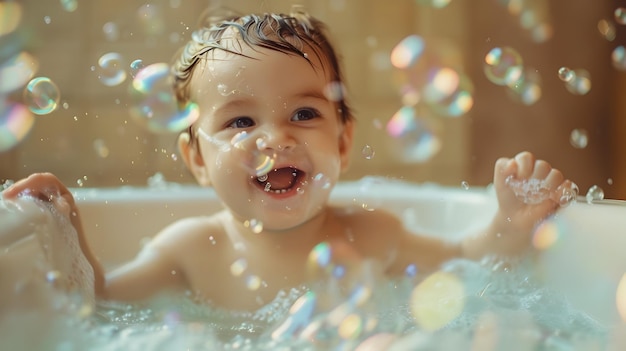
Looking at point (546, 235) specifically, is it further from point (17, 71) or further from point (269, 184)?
point (17, 71)

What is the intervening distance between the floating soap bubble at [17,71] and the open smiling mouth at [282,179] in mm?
1235

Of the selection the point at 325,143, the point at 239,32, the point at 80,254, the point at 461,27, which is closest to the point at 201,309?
the point at 80,254

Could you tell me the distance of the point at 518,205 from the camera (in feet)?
3.74

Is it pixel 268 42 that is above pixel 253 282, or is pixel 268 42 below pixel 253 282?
above

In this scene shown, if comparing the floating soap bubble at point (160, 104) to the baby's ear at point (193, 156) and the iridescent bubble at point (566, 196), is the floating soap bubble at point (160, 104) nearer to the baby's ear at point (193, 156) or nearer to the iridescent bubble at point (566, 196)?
the baby's ear at point (193, 156)

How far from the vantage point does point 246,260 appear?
1.15m

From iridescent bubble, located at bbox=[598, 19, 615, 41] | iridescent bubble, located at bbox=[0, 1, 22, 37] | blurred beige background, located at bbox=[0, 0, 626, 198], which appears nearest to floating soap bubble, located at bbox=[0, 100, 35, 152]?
blurred beige background, located at bbox=[0, 0, 626, 198]

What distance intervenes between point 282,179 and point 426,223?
56 centimetres

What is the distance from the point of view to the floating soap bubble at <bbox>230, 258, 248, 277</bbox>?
1148 millimetres

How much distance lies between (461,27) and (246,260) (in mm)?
1437

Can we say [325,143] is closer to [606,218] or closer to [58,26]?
[606,218]

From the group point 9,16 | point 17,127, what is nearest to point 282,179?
point 17,127

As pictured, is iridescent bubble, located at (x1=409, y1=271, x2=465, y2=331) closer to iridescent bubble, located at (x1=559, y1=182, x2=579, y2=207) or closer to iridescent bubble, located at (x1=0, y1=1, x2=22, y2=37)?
iridescent bubble, located at (x1=559, y1=182, x2=579, y2=207)

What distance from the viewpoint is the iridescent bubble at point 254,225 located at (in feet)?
3.54
